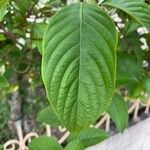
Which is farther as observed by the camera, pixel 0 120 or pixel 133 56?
pixel 0 120

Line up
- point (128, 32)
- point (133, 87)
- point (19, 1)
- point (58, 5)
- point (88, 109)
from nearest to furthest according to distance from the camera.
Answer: point (88, 109) < point (19, 1) < point (128, 32) < point (58, 5) < point (133, 87)

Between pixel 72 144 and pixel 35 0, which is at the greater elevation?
pixel 35 0

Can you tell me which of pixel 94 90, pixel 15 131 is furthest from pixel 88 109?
pixel 15 131

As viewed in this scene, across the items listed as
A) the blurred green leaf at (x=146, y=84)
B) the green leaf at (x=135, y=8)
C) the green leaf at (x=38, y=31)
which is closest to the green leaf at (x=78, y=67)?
the green leaf at (x=135, y=8)

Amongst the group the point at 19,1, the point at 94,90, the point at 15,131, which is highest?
the point at 19,1

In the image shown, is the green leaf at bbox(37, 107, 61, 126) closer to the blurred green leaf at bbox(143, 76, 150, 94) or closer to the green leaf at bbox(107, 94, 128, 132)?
the green leaf at bbox(107, 94, 128, 132)

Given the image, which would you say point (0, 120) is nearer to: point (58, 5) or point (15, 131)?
point (15, 131)

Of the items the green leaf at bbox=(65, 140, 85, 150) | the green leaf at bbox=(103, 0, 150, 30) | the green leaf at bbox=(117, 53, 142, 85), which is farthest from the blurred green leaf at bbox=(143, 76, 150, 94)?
the green leaf at bbox=(103, 0, 150, 30)
